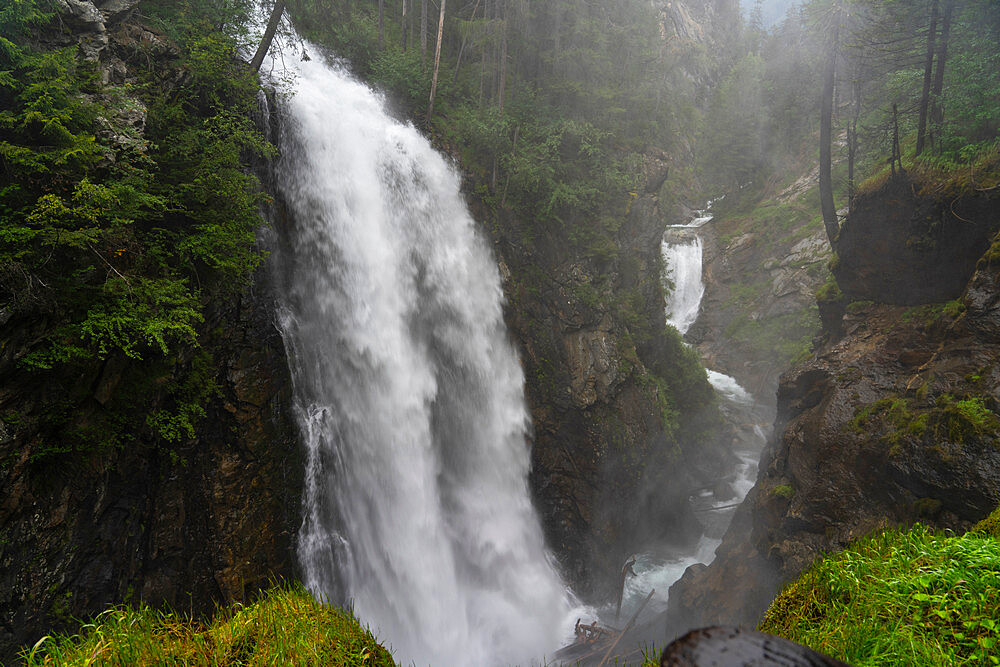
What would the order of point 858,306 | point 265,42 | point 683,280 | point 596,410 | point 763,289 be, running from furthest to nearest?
point 683,280 → point 763,289 → point 596,410 → point 858,306 → point 265,42

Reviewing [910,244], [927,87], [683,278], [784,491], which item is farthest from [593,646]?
[683,278]

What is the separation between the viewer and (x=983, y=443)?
645 cm

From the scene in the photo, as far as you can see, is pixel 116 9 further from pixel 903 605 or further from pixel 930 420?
pixel 930 420

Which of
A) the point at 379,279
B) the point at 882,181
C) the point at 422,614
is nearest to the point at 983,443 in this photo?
the point at 882,181

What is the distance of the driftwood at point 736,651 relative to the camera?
1.40m

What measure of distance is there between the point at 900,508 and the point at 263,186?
13.4 meters

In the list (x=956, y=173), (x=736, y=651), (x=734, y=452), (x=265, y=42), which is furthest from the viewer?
(x=734, y=452)

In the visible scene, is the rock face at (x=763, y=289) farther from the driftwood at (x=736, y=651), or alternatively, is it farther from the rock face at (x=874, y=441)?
the driftwood at (x=736, y=651)

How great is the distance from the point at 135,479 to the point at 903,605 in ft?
26.9

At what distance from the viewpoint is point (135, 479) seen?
5.96m

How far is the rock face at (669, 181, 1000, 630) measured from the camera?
675 cm

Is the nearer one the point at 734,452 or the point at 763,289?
the point at 734,452

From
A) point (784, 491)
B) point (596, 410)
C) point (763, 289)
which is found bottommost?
point (596, 410)

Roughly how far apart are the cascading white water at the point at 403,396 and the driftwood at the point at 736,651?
780 centimetres
